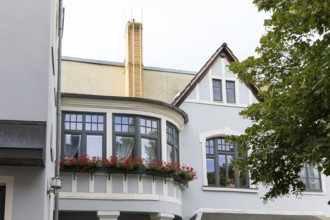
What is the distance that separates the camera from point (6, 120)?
9695 millimetres

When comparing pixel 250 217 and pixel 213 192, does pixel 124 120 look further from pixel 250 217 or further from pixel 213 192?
pixel 250 217

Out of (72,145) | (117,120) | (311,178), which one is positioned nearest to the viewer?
(72,145)

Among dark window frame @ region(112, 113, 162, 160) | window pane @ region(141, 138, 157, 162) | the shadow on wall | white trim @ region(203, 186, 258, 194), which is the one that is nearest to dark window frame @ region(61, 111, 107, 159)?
dark window frame @ region(112, 113, 162, 160)

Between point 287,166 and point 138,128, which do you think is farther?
point 138,128

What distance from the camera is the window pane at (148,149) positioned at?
1842cm

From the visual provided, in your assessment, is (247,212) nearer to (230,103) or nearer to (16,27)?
(230,103)

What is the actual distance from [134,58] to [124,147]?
5.81m

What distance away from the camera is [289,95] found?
34.8 feet

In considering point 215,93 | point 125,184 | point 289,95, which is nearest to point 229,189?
point 215,93

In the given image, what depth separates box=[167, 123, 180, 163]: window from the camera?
19.5 m

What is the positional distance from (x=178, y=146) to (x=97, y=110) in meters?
3.80

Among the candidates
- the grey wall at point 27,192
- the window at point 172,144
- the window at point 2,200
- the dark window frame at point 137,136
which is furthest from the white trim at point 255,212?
the window at point 2,200

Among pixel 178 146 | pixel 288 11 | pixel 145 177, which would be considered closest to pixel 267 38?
pixel 288 11

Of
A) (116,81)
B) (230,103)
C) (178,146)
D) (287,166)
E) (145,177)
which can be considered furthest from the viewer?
(116,81)
